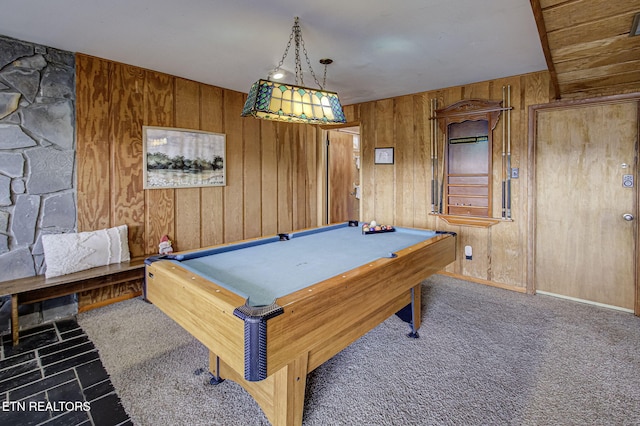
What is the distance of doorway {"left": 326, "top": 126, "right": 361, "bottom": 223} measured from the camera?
19.7ft

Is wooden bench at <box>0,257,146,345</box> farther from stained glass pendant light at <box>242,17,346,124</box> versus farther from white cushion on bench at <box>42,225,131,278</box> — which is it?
stained glass pendant light at <box>242,17,346,124</box>

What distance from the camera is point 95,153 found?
10.3 feet

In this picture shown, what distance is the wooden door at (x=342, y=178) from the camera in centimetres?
617

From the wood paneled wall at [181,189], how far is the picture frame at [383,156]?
44.7 inches

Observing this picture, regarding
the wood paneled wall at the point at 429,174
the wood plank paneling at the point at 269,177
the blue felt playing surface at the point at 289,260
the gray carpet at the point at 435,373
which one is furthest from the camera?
the wood plank paneling at the point at 269,177

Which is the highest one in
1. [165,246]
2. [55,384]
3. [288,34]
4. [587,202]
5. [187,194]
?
[288,34]

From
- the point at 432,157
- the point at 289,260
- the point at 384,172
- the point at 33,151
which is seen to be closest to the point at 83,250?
the point at 33,151

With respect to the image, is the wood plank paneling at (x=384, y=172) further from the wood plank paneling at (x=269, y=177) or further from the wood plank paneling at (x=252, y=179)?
the wood plank paneling at (x=252, y=179)

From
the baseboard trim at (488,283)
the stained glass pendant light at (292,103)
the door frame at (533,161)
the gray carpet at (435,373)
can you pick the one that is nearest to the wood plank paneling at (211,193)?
the gray carpet at (435,373)

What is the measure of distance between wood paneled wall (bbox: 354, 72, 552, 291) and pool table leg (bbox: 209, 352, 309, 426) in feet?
10.3

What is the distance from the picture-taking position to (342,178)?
21.6 ft

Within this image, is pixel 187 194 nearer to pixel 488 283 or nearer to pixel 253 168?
pixel 253 168

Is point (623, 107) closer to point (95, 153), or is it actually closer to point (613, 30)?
point (613, 30)

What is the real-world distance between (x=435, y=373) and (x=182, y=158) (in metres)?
3.32
